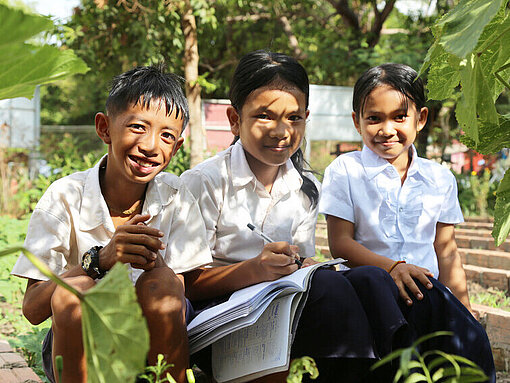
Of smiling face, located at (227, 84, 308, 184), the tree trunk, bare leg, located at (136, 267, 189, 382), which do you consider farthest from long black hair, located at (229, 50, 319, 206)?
the tree trunk

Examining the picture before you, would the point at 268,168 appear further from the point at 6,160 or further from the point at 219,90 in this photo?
the point at 219,90

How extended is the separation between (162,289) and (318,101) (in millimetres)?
→ 8881

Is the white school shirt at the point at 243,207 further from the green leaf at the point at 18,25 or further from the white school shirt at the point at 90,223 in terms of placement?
the green leaf at the point at 18,25

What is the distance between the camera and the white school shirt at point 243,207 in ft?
7.04

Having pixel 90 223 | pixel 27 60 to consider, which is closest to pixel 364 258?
pixel 90 223

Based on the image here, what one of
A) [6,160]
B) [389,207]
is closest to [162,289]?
[389,207]

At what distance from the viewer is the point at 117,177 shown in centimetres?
191

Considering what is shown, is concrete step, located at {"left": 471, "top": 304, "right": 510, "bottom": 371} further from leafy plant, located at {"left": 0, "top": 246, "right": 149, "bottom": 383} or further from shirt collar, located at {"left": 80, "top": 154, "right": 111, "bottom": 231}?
leafy plant, located at {"left": 0, "top": 246, "right": 149, "bottom": 383}

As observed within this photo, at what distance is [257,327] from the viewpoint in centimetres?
162

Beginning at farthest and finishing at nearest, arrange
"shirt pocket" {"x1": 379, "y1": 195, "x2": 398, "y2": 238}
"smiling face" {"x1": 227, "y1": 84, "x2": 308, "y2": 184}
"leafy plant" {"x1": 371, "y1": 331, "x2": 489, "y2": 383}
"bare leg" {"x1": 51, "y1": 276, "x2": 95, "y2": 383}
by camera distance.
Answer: "shirt pocket" {"x1": 379, "y1": 195, "x2": 398, "y2": 238} < "smiling face" {"x1": 227, "y1": 84, "x2": 308, "y2": 184} < "bare leg" {"x1": 51, "y1": 276, "x2": 95, "y2": 383} < "leafy plant" {"x1": 371, "y1": 331, "x2": 489, "y2": 383}

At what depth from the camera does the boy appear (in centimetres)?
146

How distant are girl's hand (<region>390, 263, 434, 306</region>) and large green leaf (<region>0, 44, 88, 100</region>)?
49.0 inches

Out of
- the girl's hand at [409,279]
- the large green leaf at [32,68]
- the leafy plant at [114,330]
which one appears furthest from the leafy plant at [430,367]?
the girl's hand at [409,279]

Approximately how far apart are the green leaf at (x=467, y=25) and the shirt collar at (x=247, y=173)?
1.41 m
